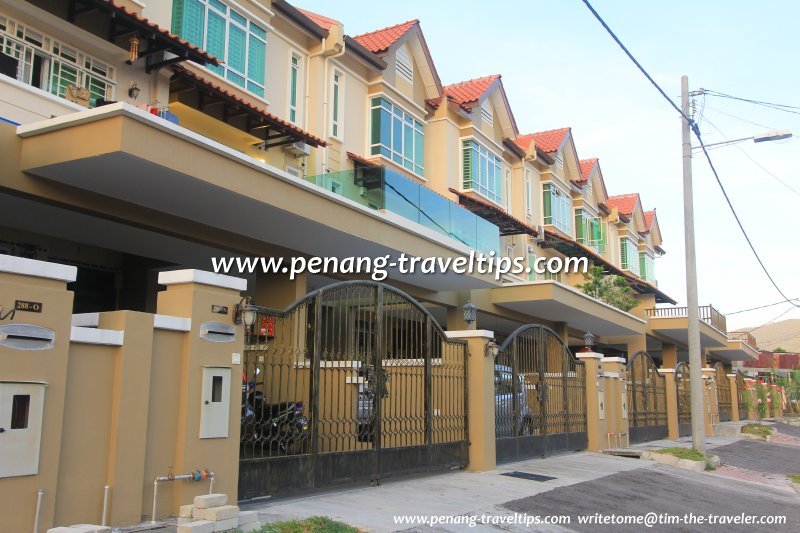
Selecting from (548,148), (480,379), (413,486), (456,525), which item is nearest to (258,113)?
(480,379)

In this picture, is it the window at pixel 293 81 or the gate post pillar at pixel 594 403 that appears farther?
the window at pixel 293 81

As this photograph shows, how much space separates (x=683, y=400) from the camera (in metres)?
25.2

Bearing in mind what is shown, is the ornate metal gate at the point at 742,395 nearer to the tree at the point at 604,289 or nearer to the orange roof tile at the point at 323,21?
the tree at the point at 604,289

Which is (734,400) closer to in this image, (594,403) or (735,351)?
(735,351)

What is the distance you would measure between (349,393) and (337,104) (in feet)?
35.6

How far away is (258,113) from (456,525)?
9869 millimetres

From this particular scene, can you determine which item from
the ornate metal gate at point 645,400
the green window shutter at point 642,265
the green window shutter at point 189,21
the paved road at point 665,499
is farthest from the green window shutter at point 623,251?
the green window shutter at point 189,21

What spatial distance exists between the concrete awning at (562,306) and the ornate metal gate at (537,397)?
18.0ft

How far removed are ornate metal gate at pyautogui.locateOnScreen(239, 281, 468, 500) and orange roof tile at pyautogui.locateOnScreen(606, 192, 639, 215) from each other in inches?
1323

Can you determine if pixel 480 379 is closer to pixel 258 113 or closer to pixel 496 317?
pixel 258 113

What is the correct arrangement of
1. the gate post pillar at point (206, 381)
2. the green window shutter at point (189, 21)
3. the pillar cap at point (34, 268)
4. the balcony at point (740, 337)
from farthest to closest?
the balcony at point (740, 337), the green window shutter at point (189, 21), the gate post pillar at point (206, 381), the pillar cap at point (34, 268)

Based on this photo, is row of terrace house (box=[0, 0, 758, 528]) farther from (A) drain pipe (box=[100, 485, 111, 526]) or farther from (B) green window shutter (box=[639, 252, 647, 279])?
(B) green window shutter (box=[639, 252, 647, 279])

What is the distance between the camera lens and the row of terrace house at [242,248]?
6637 mm

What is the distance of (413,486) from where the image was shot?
10148 mm
